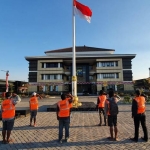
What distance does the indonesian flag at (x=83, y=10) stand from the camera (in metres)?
15.4

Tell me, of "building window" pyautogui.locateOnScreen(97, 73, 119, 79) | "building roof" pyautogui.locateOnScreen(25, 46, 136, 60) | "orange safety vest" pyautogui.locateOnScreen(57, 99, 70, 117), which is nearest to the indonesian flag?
"orange safety vest" pyautogui.locateOnScreen(57, 99, 70, 117)

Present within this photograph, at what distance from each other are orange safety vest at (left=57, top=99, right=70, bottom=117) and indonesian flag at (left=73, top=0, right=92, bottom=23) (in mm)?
11089

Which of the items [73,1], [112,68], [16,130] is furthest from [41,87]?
[16,130]

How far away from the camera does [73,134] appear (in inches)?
278

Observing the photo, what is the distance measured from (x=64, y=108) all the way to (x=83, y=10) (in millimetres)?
11860

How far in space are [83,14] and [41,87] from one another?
114 ft

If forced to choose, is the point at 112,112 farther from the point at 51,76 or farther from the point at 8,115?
the point at 51,76

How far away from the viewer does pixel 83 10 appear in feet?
51.2

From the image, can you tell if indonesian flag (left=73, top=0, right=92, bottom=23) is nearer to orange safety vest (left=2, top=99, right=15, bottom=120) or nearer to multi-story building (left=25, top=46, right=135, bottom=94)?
orange safety vest (left=2, top=99, right=15, bottom=120)

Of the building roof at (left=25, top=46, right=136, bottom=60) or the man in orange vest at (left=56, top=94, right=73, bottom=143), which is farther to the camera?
the building roof at (left=25, top=46, right=136, bottom=60)

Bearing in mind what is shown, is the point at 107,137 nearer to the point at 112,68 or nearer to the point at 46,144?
the point at 46,144

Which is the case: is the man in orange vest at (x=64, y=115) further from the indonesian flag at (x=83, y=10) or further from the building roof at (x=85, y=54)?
the building roof at (x=85, y=54)

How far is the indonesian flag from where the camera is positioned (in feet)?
50.5

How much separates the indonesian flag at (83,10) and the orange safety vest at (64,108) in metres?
11.1
